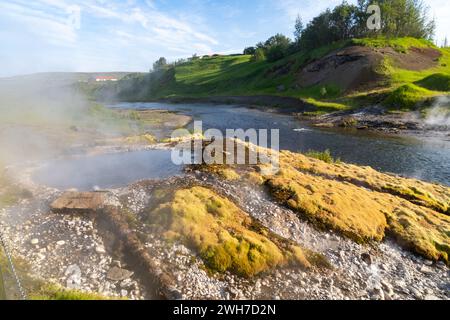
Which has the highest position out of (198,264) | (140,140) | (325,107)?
(325,107)

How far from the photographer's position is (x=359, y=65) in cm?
8325

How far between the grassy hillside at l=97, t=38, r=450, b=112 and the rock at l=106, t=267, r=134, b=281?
200 ft

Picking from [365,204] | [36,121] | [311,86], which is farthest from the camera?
[311,86]

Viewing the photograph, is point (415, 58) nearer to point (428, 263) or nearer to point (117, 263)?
point (428, 263)

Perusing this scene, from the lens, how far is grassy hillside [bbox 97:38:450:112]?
64.8 metres

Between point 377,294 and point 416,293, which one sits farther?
point 416,293


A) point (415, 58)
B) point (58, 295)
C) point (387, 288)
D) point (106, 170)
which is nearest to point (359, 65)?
point (415, 58)

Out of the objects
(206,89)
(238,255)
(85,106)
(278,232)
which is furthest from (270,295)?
(206,89)

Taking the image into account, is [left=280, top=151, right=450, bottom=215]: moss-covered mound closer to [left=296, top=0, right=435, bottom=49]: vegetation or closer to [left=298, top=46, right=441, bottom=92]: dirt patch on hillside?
[left=298, top=46, right=441, bottom=92]: dirt patch on hillside

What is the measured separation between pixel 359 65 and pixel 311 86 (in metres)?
13.4

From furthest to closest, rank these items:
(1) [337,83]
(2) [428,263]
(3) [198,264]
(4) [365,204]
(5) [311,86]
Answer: (5) [311,86] < (1) [337,83] < (4) [365,204] < (2) [428,263] < (3) [198,264]

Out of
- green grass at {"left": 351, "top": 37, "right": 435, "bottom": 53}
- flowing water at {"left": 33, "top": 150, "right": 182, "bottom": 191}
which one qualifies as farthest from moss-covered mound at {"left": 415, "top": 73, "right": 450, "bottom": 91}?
flowing water at {"left": 33, "top": 150, "right": 182, "bottom": 191}

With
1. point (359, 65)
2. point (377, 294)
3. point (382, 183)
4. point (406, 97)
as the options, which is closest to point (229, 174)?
point (377, 294)

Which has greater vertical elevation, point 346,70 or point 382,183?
point 346,70
